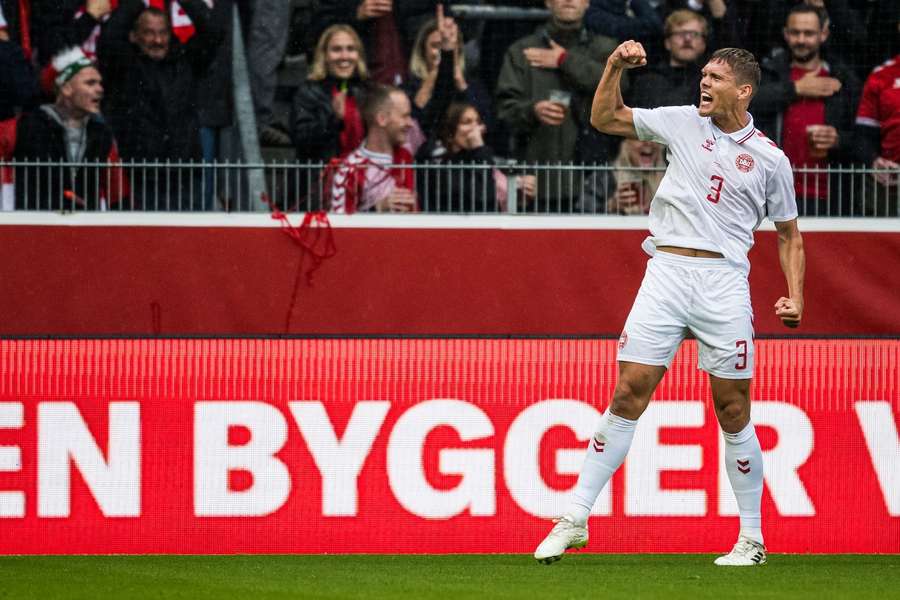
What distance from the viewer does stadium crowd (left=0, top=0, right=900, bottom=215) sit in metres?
8.99

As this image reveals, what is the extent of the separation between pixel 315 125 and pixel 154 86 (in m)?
1.06

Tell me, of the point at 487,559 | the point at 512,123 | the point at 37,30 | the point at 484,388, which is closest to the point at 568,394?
the point at 484,388

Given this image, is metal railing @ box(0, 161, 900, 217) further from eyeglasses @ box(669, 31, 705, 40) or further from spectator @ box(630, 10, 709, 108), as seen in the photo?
eyeglasses @ box(669, 31, 705, 40)

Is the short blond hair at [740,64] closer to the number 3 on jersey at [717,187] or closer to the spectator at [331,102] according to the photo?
the number 3 on jersey at [717,187]

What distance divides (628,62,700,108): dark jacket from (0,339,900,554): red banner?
137 inches

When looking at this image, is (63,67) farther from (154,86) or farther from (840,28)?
(840,28)

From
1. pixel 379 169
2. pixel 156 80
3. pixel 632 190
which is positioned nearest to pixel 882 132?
pixel 632 190

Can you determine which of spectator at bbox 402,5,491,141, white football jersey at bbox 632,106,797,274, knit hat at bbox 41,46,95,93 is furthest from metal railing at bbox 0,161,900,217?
white football jersey at bbox 632,106,797,274

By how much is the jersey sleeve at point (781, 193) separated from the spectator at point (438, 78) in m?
4.27

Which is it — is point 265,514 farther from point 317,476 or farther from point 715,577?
point 715,577

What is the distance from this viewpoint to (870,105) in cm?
940

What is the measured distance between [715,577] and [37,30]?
20.7 feet

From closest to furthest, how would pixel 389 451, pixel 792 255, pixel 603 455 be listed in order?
pixel 603 455 < pixel 792 255 < pixel 389 451

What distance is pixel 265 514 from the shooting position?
19.7 feet
